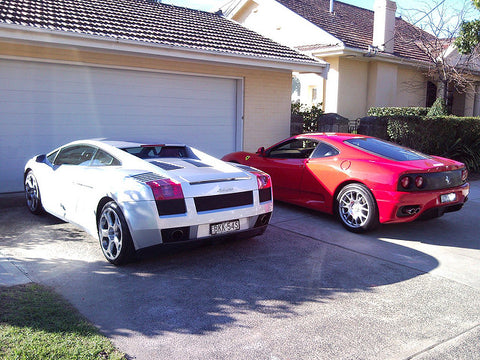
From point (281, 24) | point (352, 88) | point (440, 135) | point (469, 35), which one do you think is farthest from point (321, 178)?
point (281, 24)

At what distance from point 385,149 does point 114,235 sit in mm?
4227

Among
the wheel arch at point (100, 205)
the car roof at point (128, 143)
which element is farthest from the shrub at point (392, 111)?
the wheel arch at point (100, 205)

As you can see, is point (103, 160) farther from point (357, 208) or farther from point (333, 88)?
point (333, 88)

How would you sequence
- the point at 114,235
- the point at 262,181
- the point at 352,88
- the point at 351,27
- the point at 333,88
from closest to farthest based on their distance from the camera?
the point at 114,235
the point at 262,181
the point at 333,88
the point at 352,88
the point at 351,27

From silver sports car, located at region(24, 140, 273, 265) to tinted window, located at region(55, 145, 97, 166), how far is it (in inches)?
0.7

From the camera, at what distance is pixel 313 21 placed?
17297mm

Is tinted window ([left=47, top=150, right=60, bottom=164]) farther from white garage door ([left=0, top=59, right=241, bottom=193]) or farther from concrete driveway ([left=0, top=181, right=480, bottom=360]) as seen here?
white garage door ([left=0, top=59, right=241, bottom=193])

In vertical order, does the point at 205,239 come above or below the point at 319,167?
below

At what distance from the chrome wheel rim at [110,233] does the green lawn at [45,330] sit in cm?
91

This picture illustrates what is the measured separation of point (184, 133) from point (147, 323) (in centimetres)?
758

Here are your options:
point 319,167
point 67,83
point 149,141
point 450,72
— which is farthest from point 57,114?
point 450,72

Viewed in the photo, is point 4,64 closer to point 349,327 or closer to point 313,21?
point 349,327

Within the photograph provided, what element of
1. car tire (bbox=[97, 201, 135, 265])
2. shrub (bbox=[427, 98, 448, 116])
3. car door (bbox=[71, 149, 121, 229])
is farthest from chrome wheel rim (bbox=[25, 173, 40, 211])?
shrub (bbox=[427, 98, 448, 116])

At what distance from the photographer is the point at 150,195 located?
4.73 m
